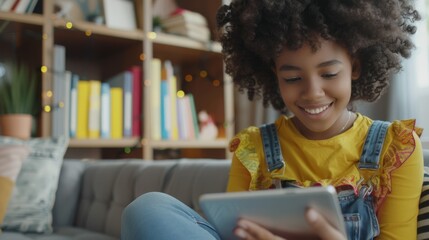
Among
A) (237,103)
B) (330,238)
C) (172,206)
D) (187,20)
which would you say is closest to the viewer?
(330,238)

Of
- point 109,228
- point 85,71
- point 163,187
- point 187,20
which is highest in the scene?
point 187,20

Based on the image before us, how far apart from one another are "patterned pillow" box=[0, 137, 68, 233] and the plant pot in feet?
0.65

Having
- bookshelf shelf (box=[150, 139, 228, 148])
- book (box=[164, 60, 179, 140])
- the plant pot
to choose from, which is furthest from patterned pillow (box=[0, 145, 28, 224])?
book (box=[164, 60, 179, 140])

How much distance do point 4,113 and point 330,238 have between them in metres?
1.64

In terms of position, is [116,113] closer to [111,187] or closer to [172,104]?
[172,104]

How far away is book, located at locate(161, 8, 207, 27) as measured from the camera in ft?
7.83

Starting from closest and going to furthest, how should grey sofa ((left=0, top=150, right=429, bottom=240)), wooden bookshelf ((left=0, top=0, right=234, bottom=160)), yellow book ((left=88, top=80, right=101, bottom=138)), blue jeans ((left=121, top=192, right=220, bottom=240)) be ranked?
1. blue jeans ((left=121, top=192, right=220, bottom=240))
2. grey sofa ((left=0, top=150, right=429, bottom=240))
3. wooden bookshelf ((left=0, top=0, right=234, bottom=160))
4. yellow book ((left=88, top=80, right=101, bottom=138))

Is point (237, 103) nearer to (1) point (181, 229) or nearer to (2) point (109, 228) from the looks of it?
(2) point (109, 228)

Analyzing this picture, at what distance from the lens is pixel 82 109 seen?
7.02ft

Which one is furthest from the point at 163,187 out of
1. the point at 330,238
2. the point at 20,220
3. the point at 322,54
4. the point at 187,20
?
the point at 187,20

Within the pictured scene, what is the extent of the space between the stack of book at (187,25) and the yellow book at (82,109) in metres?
0.52

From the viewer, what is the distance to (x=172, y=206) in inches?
32.7

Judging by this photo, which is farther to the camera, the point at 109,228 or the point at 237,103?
the point at 237,103

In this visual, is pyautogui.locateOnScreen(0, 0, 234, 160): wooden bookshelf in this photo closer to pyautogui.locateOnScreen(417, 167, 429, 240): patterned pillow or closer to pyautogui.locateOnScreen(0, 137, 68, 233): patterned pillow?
pyautogui.locateOnScreen(0, 137, 68, 233): patterned pillow
